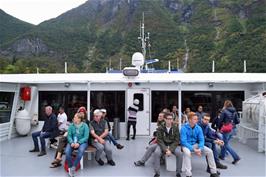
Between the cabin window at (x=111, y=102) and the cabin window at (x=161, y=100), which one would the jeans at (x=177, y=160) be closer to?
the cabin window at (x=161, y=100)

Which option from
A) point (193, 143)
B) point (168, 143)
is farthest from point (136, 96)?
point (193, 143)

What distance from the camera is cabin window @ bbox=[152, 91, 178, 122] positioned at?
903 cm

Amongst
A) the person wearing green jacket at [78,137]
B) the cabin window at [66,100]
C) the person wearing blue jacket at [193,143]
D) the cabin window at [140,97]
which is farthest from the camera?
the cabin window at [66,100]

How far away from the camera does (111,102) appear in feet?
29.9

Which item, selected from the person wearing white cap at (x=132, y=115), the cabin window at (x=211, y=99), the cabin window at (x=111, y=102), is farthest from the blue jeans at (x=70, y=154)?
the cabin window at (x=211, y=99)

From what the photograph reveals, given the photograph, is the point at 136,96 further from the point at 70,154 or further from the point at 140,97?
the point at 70,154

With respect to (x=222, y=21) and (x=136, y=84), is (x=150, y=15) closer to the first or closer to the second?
(x=222, y=21)

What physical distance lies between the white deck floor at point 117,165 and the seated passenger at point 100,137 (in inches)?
7.0

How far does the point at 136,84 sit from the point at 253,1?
6743cm

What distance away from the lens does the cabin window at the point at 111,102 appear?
909cm

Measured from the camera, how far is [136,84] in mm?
8961

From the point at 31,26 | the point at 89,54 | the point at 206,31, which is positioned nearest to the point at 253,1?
the point at 206,31

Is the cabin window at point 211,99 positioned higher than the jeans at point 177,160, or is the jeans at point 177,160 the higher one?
the cabin window at point 211,99

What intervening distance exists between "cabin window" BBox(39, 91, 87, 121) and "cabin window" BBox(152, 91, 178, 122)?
220 centimetres
